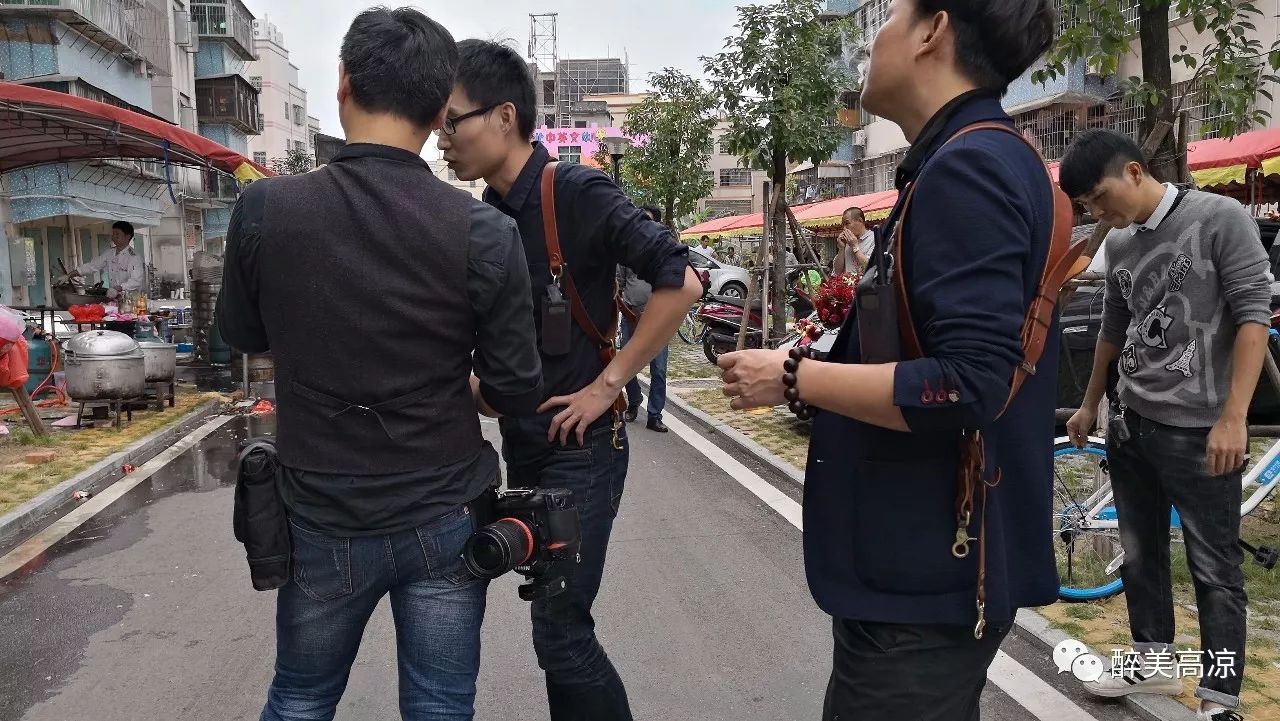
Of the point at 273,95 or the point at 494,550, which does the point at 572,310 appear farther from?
the point at 273,95

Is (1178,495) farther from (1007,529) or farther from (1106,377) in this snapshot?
(1007,529)

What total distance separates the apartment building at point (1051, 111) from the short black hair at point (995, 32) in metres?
0.22

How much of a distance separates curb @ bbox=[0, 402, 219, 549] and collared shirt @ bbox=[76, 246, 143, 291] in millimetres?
3908

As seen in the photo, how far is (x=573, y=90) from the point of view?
8556 cm

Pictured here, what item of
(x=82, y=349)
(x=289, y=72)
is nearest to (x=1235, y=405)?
(x=82, y=349)

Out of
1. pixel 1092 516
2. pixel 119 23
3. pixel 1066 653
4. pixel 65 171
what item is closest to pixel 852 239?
pixel 1092 516

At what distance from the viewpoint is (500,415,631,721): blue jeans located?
2.64 m

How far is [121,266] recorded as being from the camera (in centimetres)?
1347

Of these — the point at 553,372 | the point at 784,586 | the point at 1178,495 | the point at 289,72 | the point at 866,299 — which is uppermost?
the point at 289,72

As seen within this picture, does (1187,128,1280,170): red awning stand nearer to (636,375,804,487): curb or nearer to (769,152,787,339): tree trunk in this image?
(769,152,787,339): tree trunk

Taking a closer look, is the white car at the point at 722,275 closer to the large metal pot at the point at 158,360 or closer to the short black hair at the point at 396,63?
the large metal pot at the point at 158,360

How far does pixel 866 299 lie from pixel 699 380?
1225 cm

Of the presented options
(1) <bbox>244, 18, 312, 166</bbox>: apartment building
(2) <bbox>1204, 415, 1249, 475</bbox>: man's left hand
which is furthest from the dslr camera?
(1) <bbox>244, 18, 312, 166</bbox>: apartment building

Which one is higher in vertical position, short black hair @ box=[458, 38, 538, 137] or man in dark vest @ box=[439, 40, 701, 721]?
short black hair @ box=[458, 38, 538, 137]
